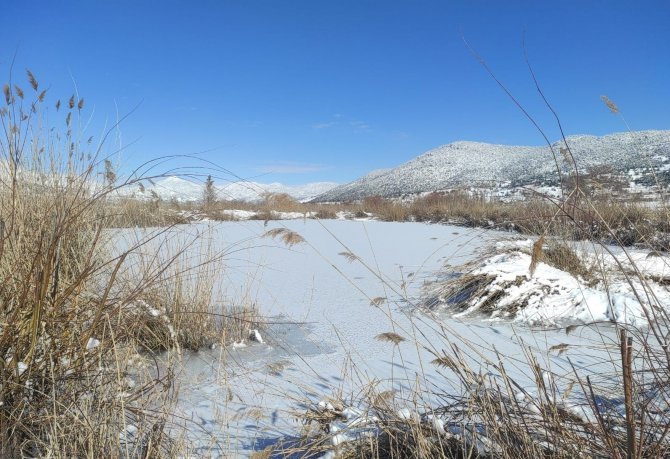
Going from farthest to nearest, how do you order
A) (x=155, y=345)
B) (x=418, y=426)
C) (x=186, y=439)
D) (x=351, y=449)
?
(x=155, y=345), (x=186, y=439), (x=351, y=449), (x=418, y=426)

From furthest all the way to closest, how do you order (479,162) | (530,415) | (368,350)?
(479,162)
(368,350)
(530,415)

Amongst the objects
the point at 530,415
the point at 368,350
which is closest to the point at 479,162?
the point at 368,350

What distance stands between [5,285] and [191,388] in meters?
0.76

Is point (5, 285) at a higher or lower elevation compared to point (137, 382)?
higher

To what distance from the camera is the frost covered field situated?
1.27m

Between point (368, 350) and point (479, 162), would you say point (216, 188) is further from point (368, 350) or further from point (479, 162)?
point (479, 162)

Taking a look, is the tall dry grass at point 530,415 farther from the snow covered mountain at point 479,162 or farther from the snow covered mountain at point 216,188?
the snow covered mountain at point 479,162

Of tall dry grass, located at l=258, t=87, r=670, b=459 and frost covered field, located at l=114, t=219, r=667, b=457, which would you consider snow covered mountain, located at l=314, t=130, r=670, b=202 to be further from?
tall dry grass, located at l=258, t=87, r=670, b=459

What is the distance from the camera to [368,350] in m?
2.08

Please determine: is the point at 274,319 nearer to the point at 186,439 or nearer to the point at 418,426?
the point at 186,439

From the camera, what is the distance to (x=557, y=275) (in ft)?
9.45

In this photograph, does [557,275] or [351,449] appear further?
[557,275]

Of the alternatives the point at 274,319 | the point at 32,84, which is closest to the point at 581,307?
the point at 274,319

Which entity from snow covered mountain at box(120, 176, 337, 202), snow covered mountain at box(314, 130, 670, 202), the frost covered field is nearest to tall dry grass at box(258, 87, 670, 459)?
the frost covered field
